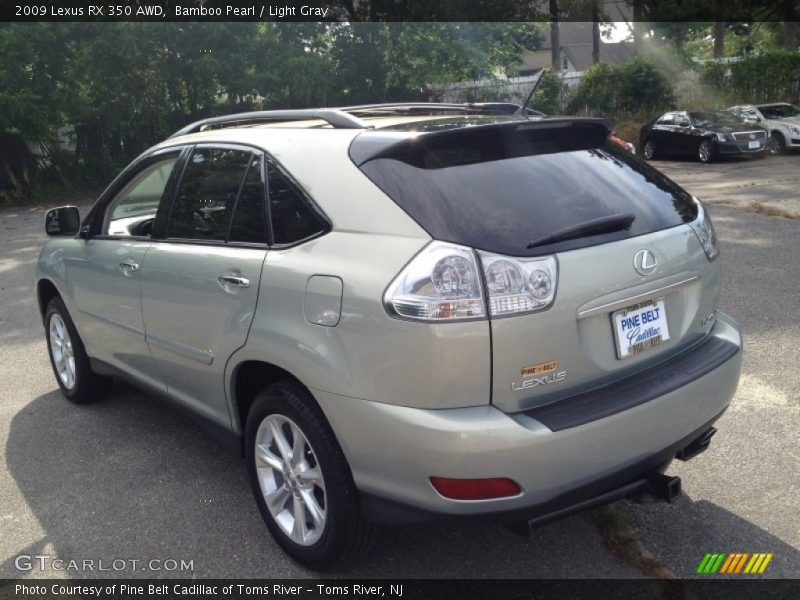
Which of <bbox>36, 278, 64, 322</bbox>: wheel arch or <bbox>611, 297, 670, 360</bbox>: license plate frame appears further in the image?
<bbox>36, 278, 64, 322</bbox>: wheel arch

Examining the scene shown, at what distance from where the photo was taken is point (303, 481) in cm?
308

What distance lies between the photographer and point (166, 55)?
20609mm

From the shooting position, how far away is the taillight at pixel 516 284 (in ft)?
8.35

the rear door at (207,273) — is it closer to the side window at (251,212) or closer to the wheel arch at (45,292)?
the side window at (251,212)

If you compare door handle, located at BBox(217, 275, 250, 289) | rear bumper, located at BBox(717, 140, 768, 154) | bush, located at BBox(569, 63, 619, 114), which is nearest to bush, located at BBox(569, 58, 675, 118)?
bush, located at BBox(569, 63, 619, 114)

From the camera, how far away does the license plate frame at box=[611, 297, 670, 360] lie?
9.14ft

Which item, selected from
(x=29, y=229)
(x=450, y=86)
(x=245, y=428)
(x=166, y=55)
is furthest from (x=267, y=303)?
(x=450, y=86)

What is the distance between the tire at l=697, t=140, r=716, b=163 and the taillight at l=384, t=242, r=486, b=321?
18.6 metres

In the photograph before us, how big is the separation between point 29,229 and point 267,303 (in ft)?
45.1

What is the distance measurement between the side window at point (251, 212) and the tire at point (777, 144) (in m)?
19.6

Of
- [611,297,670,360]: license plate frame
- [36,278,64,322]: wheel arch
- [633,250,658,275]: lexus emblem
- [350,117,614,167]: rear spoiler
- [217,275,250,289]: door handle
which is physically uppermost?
[350,117,614,167]: rear spoiler

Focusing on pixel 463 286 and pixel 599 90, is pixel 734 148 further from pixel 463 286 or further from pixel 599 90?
pixel 463 286

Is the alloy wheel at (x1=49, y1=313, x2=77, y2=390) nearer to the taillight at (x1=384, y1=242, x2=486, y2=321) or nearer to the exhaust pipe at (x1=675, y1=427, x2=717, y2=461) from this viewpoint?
the taillight at (x1=384, y1=242, x2=486, y2=321)

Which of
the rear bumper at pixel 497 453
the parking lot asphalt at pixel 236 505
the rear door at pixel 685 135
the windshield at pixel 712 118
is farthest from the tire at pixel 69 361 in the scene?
the windshield at pixel 712 118
